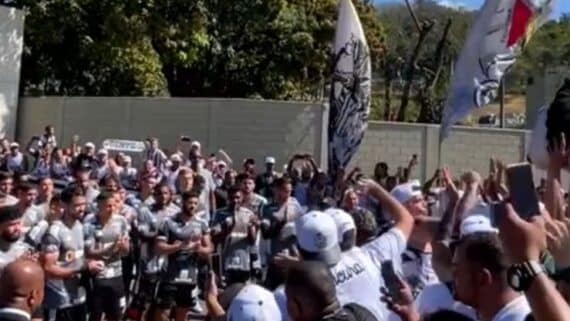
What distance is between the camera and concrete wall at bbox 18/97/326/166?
86.7 ft

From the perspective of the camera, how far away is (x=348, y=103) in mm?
15977

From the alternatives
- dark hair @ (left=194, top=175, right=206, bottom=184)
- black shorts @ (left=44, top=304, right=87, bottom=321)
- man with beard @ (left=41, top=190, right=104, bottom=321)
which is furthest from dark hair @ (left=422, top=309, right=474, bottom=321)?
dark hair @ (left=194, top=175, right=206, bottom=184)

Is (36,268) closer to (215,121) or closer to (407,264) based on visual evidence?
(407,264)

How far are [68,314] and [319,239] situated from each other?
16.1 ft

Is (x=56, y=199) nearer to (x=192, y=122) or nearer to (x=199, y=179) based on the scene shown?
(x=199, y=179)

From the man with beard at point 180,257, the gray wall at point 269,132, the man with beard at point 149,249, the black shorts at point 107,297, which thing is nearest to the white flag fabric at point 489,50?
the man with beard at point 180,257

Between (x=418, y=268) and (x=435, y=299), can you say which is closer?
(x=435, y=299)

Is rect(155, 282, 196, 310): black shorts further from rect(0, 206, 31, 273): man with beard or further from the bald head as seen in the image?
the bald head

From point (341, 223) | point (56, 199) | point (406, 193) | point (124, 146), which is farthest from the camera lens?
point (124, 146)

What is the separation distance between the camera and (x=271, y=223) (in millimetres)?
13320

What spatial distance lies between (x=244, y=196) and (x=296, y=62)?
71.5 feet

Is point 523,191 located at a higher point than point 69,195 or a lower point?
higher

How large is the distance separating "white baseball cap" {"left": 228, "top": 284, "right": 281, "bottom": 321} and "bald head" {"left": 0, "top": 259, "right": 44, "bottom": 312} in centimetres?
86

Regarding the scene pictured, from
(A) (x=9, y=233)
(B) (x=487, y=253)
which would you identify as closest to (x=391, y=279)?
(B) (x=487, y=253)
